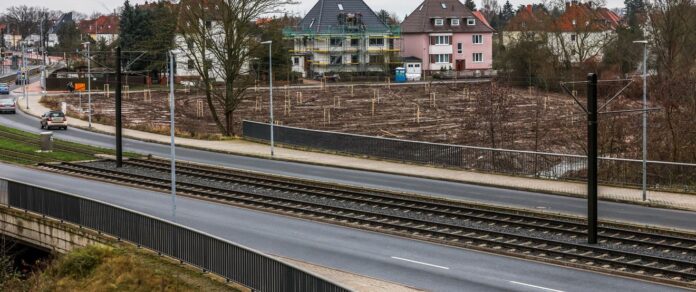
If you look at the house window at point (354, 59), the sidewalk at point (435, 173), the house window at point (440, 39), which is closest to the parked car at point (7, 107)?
the sidewalk at point (435, 173)

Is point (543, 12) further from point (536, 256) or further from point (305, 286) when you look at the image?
point (305, 286)

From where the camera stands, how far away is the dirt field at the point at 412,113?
5397 centimetres

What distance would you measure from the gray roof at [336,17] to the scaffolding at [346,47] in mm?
140

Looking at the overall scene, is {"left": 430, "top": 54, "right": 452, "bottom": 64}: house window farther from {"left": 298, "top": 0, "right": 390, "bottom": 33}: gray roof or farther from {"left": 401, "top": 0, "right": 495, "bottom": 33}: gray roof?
{"left": 298, "top": 0, "right": 390, "bottom": 33}: gray roof

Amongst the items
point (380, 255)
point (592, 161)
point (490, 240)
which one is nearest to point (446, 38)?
point (592, 161)

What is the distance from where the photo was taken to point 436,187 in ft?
126

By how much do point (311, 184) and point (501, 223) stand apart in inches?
444

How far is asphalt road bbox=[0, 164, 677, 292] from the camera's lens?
869 inches

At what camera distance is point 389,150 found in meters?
47.1

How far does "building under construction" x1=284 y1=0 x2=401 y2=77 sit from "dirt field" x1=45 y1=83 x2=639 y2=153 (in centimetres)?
1562

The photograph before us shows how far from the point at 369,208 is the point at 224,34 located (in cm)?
3087

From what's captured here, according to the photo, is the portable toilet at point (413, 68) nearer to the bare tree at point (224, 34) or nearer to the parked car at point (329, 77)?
the parked car at point (329, 77)

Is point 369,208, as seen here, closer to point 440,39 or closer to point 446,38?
point 440,39

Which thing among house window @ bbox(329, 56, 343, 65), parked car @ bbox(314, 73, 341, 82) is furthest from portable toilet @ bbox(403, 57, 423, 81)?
parked car @ bbox(314, 73, 341, 82)
